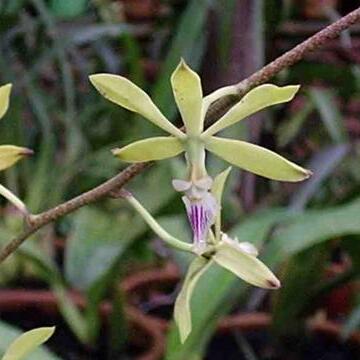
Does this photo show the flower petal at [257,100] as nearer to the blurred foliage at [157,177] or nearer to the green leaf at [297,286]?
the blurred foliage at [157,177]

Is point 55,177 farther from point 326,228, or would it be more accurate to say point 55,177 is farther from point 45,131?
point 326,228

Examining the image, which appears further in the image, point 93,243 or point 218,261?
point 93,243

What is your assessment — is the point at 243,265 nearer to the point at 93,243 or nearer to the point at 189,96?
the point at 189,96

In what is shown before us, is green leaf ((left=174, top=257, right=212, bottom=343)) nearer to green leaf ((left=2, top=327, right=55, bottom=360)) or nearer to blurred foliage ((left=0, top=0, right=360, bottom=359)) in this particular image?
green leaf ((left=2, top=327, right=55, bottom=360))

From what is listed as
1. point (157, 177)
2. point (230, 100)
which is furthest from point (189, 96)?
point (157, 177)

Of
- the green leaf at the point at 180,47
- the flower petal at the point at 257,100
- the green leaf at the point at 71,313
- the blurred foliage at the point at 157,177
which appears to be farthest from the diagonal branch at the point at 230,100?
the green leaf at the point at 180,47

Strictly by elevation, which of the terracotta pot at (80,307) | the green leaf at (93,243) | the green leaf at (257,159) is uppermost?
the green leaf at (257,159)
